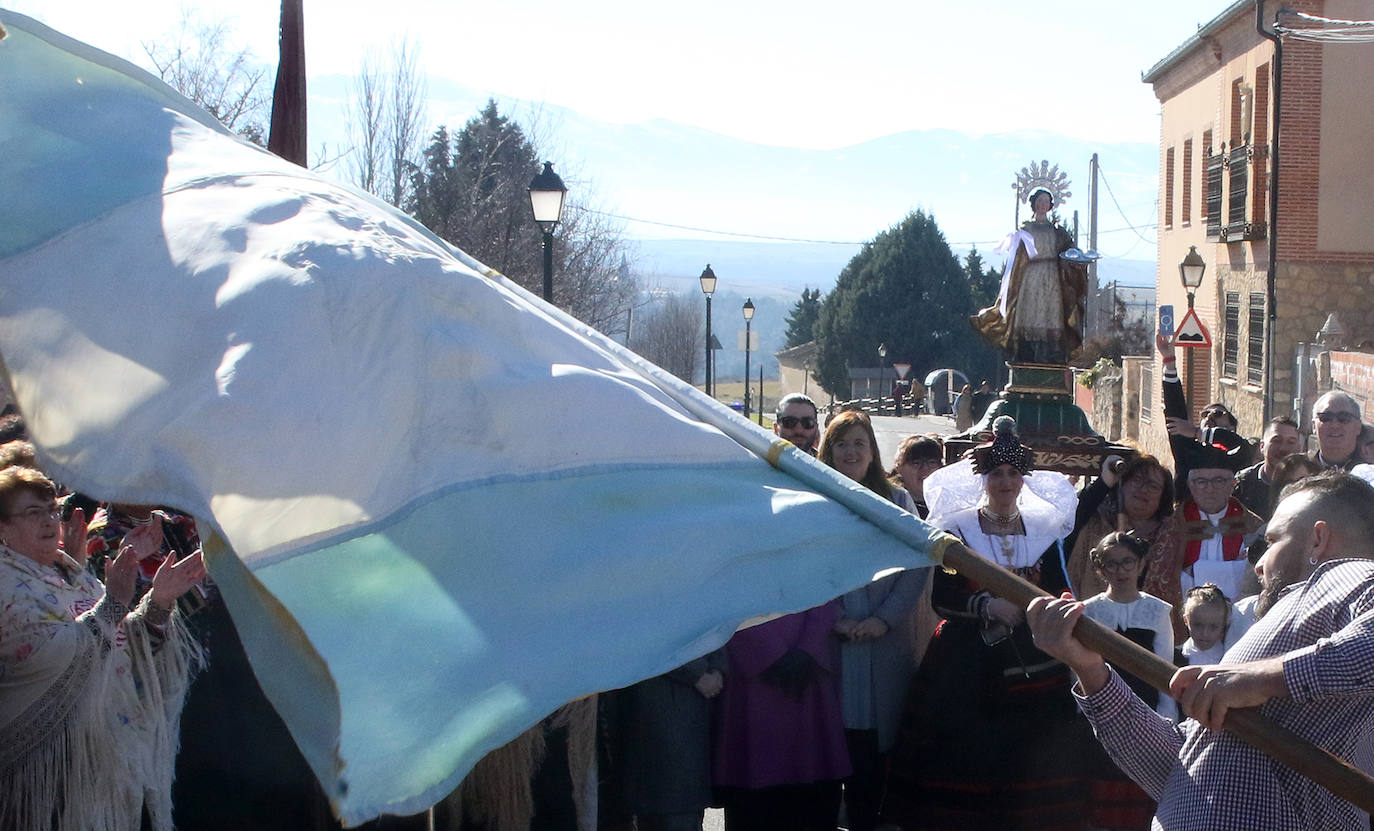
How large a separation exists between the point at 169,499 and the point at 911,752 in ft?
11.0

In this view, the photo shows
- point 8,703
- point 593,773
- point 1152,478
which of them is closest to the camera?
point 8,703

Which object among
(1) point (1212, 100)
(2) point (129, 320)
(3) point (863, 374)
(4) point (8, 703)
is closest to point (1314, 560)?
(2) point (129, 320)

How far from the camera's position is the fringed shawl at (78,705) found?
3.49 m

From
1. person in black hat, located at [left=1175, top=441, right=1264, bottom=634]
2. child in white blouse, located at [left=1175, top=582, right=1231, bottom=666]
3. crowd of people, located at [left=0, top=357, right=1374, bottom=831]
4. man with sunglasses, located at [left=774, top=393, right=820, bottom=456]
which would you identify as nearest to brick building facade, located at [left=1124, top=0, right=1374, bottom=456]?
person in black hat, located at [left=1175, top=441, right=1264, bottom=634]

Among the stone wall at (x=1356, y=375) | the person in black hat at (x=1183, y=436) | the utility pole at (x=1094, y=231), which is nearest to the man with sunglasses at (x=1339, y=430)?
the person in black hat at (x=1183, y=436)

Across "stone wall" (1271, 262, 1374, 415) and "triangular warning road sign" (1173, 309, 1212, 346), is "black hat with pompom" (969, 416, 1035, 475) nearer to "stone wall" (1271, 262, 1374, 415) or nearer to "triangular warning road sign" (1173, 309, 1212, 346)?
"triangular warning road sign" (1173, 309, 1212, 346)

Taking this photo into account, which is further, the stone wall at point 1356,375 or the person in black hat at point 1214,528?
the stone wall at point 1356,375

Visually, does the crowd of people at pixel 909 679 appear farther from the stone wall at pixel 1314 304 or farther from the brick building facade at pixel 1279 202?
the brick building facade at pixel 1279 202

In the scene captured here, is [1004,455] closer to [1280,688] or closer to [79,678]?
[1280,688]

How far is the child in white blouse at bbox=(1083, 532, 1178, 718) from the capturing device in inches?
194

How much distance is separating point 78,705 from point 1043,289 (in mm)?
8820

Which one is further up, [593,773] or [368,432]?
[368,432]

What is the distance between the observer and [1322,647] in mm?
2555

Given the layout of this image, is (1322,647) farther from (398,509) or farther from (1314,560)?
(398,509)
